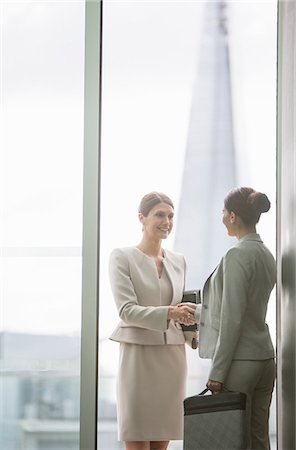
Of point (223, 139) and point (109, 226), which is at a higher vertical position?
point (223, 139)

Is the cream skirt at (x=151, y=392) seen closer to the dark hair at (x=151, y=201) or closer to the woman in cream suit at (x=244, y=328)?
the woman in cream suit at (x=244, y=328)

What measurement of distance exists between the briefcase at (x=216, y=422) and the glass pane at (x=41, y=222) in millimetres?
512

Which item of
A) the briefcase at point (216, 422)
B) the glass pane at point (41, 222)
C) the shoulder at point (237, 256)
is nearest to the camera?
the briefcase at point (216, 422)

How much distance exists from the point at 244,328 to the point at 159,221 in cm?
52

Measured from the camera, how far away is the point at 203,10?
3.32m

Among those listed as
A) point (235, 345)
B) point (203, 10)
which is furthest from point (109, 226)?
point (203, 10)

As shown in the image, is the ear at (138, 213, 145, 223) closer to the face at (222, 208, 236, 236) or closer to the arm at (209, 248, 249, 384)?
the face at (222, 208, 236, 236)

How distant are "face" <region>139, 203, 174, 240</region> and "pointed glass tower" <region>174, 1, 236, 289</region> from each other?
0.04m

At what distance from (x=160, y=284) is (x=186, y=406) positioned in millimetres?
453

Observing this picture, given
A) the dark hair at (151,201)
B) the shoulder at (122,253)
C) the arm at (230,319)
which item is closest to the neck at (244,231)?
the arm at (230,319)

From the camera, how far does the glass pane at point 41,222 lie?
10.6 feet

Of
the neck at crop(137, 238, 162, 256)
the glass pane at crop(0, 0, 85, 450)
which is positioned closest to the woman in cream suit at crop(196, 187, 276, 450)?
the neck at crop(137, 238, 162, 256)

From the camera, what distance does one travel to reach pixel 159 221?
317 centimetres

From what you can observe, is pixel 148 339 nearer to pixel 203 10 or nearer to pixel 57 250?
pixel 57 250
